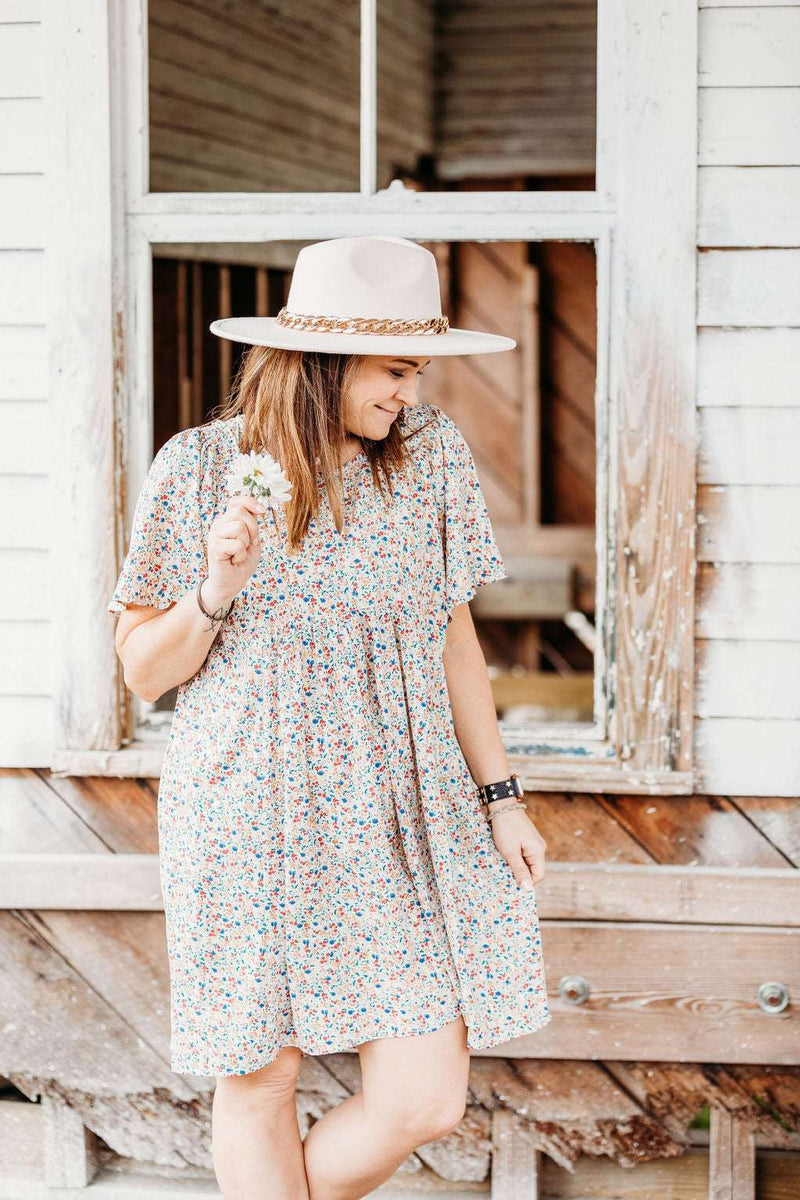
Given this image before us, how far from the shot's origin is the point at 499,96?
6180 millimetres

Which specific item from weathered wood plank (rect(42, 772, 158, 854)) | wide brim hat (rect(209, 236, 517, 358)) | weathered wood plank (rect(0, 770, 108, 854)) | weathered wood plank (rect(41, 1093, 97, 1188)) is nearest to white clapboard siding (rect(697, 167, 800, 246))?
wide brim hat (rect(209, 236, 517, 358))

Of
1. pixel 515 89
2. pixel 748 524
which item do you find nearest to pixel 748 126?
pixel 748 524

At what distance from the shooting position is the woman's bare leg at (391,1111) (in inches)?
73.2

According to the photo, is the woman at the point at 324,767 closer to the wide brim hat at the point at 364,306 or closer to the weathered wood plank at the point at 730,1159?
the wide brim hat at the point at 364,306

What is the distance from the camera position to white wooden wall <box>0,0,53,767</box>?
8.03ft

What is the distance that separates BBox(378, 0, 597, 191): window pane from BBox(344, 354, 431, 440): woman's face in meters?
4.31

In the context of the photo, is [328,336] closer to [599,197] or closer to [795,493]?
[599,197]

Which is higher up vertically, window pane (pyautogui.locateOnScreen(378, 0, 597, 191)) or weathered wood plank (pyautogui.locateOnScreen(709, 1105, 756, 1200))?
window pane (pyautogui.locateOnScreen(378, 0, 597, 191))

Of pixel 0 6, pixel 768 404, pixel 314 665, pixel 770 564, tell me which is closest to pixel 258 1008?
pixel 314 665

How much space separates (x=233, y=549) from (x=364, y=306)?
41 centimetres

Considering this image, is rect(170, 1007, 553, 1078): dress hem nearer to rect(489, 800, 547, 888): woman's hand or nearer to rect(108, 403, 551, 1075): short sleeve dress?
rect(108, 403, 551, 1075): short sleeve dress

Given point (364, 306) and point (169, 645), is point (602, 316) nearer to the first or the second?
point (364, 306)

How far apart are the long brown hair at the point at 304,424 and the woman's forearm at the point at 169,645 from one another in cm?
16

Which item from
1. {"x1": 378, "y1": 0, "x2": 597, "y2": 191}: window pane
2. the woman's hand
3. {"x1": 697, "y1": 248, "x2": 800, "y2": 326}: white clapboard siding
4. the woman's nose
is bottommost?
the woman's hand
